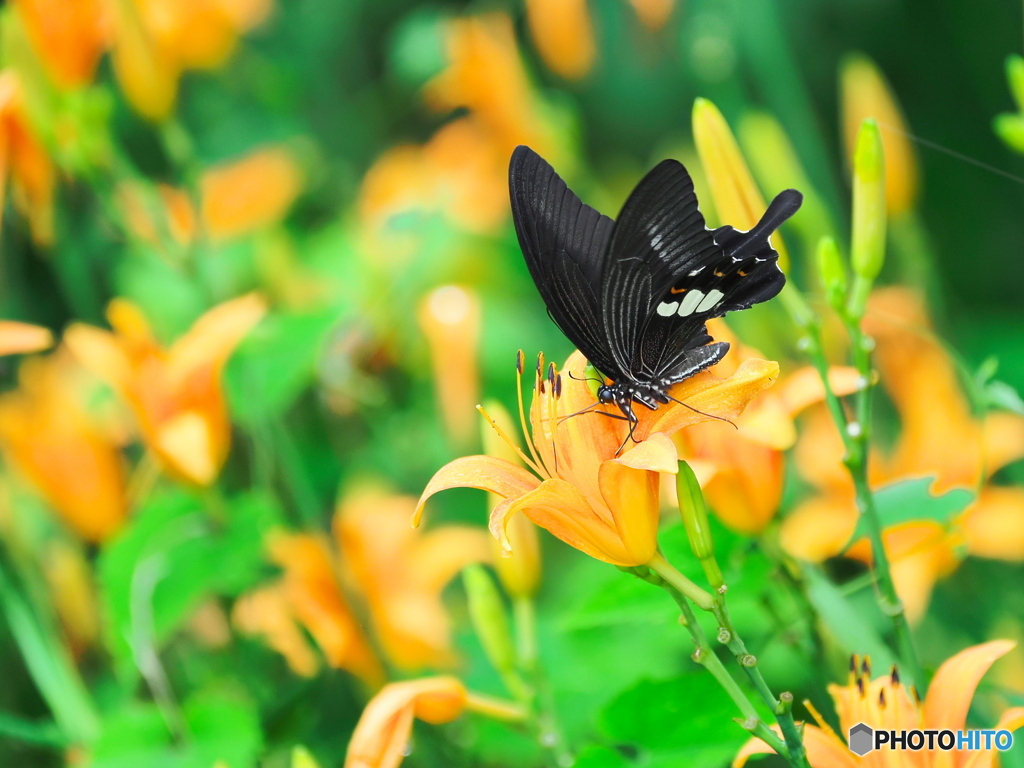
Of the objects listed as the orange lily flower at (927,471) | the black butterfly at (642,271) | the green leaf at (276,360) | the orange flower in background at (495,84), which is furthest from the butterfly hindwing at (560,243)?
the orange flower in background at (495,84)

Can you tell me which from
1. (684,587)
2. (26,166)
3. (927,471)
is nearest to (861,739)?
(684,587)

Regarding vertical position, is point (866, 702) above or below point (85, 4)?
below

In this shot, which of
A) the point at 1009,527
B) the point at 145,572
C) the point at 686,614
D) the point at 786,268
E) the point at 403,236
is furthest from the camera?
the point at 403,236

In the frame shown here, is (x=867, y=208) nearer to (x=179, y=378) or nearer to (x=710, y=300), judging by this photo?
(x=710, y=300)

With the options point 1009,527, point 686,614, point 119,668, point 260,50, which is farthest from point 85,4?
point 260,50

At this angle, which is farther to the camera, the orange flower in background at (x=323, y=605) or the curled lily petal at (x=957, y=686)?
the orange flower in background at (x=323, y=605)

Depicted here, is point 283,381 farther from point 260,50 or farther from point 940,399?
point 260,50

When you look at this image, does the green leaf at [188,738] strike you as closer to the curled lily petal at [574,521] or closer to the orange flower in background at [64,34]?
the curled lily petal at [574,521]

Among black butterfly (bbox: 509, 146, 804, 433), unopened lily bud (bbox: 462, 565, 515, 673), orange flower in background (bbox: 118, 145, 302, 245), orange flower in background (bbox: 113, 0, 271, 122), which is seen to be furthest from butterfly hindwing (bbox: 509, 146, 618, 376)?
orange flower in background (bbox: 118, 145, 302, 245)
